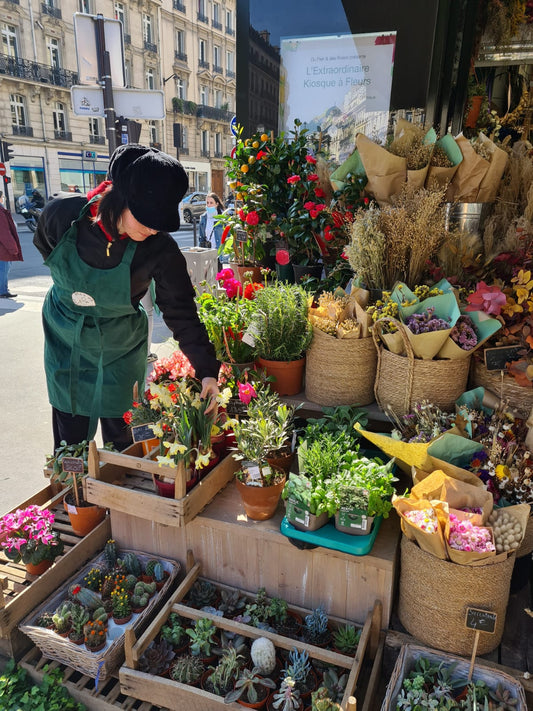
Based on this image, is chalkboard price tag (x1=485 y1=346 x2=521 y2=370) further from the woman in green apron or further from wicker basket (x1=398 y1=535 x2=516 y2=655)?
the woman in green apron

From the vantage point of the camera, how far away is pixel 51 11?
24625 millimetres

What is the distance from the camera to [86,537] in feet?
6.73

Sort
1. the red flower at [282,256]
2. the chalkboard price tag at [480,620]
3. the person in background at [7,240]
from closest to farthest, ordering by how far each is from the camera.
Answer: the chalkboard price tag at [480,620]
the red flower at [282,256]
the person in background at [7,240]

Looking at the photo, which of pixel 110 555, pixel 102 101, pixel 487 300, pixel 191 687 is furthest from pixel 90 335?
pixel 102 101

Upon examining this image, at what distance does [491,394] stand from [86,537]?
1.68 meters

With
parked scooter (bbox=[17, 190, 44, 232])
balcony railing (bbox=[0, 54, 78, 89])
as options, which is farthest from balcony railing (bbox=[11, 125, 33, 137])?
parked scooter (bbox=[17, 190, 44, 232])

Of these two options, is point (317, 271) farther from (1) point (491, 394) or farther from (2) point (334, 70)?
(2) point (334, 70)

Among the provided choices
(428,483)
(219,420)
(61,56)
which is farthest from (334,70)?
(61,56)

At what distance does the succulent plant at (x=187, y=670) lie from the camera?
5.02 ft

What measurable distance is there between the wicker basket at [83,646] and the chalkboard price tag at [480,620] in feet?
3.37

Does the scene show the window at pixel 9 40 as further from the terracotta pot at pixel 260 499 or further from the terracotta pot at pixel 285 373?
the terracotta pot at pixel 260 499

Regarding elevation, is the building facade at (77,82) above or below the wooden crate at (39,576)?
above

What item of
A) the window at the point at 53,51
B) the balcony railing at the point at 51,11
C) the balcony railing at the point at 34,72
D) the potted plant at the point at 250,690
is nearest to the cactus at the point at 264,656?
the potted plant at the point at 250,690

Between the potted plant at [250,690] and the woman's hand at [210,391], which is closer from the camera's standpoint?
the potted plant at [250,690]
